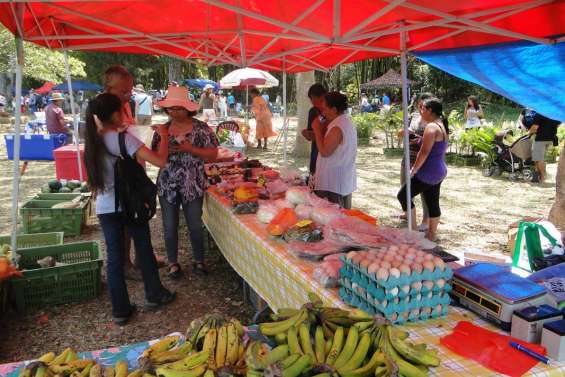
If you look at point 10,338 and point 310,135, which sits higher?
point 310,135

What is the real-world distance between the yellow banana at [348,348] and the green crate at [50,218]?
518 cm

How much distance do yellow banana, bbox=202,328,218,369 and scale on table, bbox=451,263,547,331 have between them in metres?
1.22

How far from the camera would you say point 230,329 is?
154 centimetres

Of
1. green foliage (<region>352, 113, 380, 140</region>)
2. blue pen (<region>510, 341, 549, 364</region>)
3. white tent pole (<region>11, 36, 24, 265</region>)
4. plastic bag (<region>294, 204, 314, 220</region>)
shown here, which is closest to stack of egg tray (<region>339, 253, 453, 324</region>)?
blue pen (<region>510, 341, 549, 364</region>)

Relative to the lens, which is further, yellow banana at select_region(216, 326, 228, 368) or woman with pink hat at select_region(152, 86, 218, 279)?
woman with pink hat at select_region(152, 86, 218, 279)

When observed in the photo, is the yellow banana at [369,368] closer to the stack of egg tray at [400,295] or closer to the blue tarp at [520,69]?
the stack of egg tray at [400,295]

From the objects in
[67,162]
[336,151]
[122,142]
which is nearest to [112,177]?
[122,142]

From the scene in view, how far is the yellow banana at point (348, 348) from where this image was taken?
53.6 inches

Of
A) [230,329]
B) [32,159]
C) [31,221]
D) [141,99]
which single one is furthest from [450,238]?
[141,99]

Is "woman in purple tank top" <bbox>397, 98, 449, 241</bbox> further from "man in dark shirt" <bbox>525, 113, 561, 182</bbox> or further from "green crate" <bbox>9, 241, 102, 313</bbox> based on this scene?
"man in dark shirt" <bbox>525, 113, 561, 182</bbox>

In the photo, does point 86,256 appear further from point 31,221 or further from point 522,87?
point 522,87

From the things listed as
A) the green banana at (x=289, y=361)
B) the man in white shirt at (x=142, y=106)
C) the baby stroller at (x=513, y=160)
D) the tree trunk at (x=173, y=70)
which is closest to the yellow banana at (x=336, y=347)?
the green banana at (x=289, y=361)

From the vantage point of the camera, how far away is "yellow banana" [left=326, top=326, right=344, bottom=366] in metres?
1.37

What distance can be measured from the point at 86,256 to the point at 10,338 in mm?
1087
